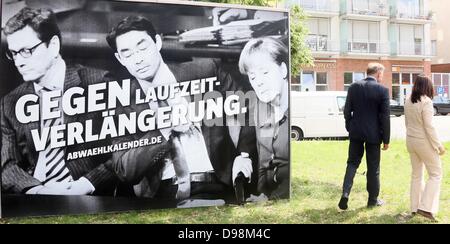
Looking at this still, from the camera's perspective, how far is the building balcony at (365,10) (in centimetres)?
3750

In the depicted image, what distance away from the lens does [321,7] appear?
3716cm

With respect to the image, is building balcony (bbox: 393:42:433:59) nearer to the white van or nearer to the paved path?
the paved path

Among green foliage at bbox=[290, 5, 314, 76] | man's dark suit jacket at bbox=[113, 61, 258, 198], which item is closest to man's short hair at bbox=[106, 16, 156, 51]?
man's dark suit jacket at bbox=[113, 61, 258, 198]

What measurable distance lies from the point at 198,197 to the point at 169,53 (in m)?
1.87

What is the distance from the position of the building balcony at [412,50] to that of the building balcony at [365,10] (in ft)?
8.96

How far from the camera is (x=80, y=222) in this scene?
18.1 ft

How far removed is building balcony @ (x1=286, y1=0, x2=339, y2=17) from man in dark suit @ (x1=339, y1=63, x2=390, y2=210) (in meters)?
31.5

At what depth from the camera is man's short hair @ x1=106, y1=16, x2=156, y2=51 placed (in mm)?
5680

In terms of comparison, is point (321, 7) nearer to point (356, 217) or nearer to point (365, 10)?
point (365, 10)

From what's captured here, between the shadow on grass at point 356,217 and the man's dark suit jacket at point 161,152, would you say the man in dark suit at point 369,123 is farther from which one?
the man's dark suit jacket at point 161,152

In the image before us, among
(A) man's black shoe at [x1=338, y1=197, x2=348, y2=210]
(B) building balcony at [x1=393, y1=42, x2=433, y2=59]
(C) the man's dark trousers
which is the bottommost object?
(A) man's black shoe at [x1=338, y1=197, x2=348, y2=210]

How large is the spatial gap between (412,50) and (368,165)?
36869mm

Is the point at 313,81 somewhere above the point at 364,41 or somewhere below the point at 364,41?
below

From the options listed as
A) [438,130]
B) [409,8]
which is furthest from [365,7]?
[438,130]
